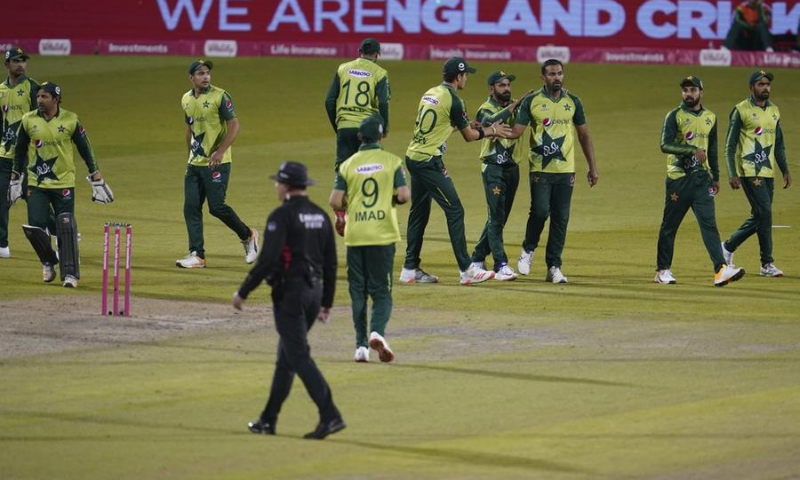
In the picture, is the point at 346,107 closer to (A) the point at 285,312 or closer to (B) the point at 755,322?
(B) the point at 755,322

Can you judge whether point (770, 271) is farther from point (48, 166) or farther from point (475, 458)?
point (475, 458)

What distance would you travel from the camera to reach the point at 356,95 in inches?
727

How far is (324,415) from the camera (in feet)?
34.0

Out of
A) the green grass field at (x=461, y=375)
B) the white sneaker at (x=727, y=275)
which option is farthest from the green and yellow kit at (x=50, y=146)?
the white sneaker at (x=727, y=275)

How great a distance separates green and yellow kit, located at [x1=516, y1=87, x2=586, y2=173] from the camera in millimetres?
17969

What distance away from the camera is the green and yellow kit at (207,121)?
1928 cm

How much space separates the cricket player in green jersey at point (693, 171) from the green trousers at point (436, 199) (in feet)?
8.12

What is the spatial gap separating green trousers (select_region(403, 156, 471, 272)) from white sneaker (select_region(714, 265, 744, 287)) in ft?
9.51

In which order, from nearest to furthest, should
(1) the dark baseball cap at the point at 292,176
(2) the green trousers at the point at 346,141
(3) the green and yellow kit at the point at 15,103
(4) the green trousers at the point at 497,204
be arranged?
(1) the dark baseball cap at the point at 292,176 < (4) the green trousers at the point at 497,204 < (2) the green trousers at the point at 346,141 < (3) the green and yellow kit at the point at 15,103

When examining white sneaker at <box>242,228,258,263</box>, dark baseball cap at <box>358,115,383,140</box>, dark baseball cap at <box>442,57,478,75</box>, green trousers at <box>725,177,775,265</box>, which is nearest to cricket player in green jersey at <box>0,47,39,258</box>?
→ white sneaker at <box>242,228,258,263</box>

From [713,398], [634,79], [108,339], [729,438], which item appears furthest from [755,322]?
[634,79]

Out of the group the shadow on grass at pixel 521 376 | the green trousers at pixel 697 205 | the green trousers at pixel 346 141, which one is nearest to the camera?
the shadow on grass at pixel 521 376

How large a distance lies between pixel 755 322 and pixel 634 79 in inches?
974

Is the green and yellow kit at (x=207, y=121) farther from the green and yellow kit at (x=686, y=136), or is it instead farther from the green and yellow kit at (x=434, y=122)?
the green and yellow kit at (x=686, y=136)
